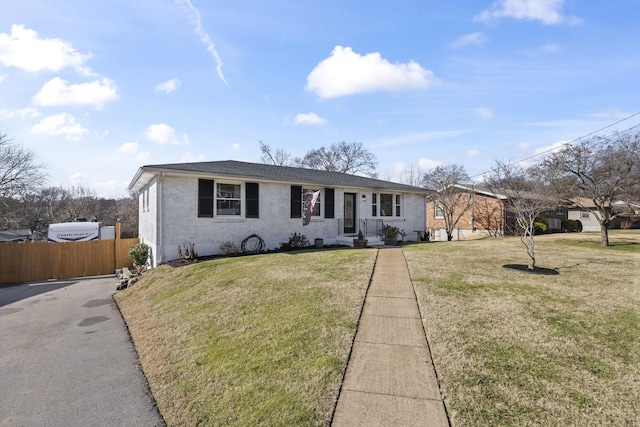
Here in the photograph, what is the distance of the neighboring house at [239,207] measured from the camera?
11.2 metres

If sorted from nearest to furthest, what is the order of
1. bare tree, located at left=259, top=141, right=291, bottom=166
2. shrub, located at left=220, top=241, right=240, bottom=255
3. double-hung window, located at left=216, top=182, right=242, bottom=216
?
shrub, located at left=220, top=241, right=240, bottom=255
double-hung window, located at left=216, top=182, right=242, bottom=216
bare tree, located at left=259, top=141, right=291, bottom=166

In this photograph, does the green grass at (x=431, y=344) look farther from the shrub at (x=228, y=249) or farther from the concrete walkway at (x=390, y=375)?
the shrub at (x=228, y=249)

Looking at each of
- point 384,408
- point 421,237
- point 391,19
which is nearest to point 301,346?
point 384,408

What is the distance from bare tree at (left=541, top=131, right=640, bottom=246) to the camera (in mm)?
14820

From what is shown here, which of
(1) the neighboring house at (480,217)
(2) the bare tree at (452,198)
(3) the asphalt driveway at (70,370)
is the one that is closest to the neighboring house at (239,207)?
(3) the asphalt driveway at (70,370)

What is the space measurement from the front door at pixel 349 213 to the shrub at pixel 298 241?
8.83 feet

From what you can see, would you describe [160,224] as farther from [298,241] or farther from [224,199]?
[298,241]

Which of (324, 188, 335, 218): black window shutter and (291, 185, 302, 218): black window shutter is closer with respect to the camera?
(291, 185, 302, 218): black window shutter

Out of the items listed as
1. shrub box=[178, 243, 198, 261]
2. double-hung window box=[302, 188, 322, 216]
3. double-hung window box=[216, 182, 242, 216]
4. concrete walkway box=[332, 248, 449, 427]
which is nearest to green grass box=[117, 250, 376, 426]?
concrete walkway box=[332, 248, 449, 427]

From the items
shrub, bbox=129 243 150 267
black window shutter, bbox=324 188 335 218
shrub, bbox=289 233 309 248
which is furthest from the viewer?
black window shutter, bbox=324 188 335 218

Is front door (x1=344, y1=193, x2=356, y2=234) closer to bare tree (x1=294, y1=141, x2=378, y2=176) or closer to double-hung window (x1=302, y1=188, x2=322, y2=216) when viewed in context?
double-hung window (x1=302, y1=188, x2=322, y2=216)

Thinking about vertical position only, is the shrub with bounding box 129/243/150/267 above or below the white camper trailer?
below

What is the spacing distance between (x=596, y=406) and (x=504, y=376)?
73 cm

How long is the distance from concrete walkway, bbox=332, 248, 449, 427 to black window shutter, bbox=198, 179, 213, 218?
795 centimetres
